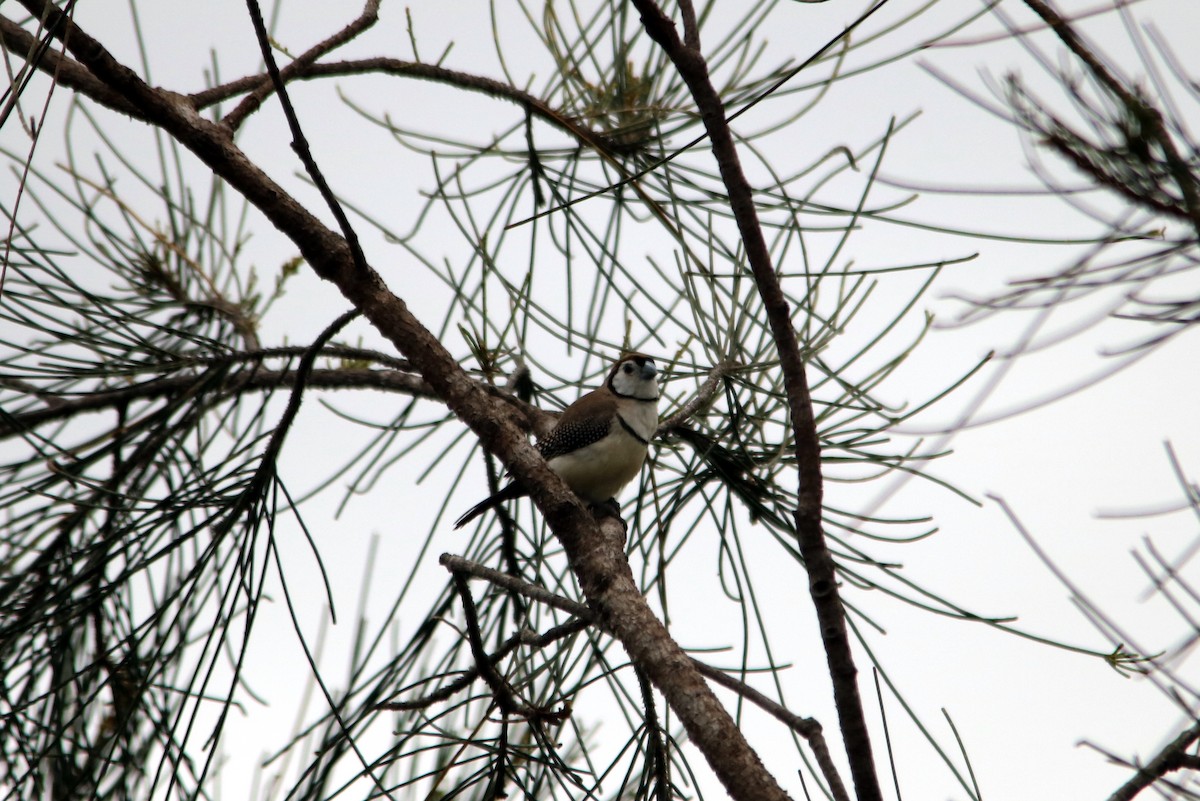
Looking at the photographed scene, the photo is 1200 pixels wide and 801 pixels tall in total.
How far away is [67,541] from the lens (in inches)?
114

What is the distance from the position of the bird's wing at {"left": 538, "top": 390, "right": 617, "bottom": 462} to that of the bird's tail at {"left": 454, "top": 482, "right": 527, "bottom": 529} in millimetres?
289

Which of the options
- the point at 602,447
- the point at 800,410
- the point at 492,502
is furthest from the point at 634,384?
the point at 800,410

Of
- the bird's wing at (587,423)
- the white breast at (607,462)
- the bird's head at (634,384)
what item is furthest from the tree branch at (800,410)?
the bird's head at (634,384)

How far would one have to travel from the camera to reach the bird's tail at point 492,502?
2.73 metres

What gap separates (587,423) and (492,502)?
1232mm

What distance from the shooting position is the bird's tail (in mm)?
2732

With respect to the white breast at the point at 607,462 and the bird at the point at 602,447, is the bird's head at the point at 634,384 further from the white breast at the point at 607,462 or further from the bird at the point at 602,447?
the white breast at the point at 607,462

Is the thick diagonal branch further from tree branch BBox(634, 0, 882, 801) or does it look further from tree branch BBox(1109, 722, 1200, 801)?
tree branch BBox(1109, 722, 1200, 801)

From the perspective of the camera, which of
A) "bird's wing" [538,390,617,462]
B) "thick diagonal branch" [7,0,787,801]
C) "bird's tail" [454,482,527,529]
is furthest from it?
"bird's wing" [538,390,617,462]

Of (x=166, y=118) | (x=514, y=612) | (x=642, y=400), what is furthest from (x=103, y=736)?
(x=642, y=400)

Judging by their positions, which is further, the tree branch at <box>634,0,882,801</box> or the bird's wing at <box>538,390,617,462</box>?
the bird's wing at <box>538,390,617,462</box>

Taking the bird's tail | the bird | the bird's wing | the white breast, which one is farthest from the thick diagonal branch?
the white breast

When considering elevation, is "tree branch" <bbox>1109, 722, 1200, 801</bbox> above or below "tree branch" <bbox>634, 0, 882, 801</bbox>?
below

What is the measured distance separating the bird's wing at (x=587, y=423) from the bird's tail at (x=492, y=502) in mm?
289
